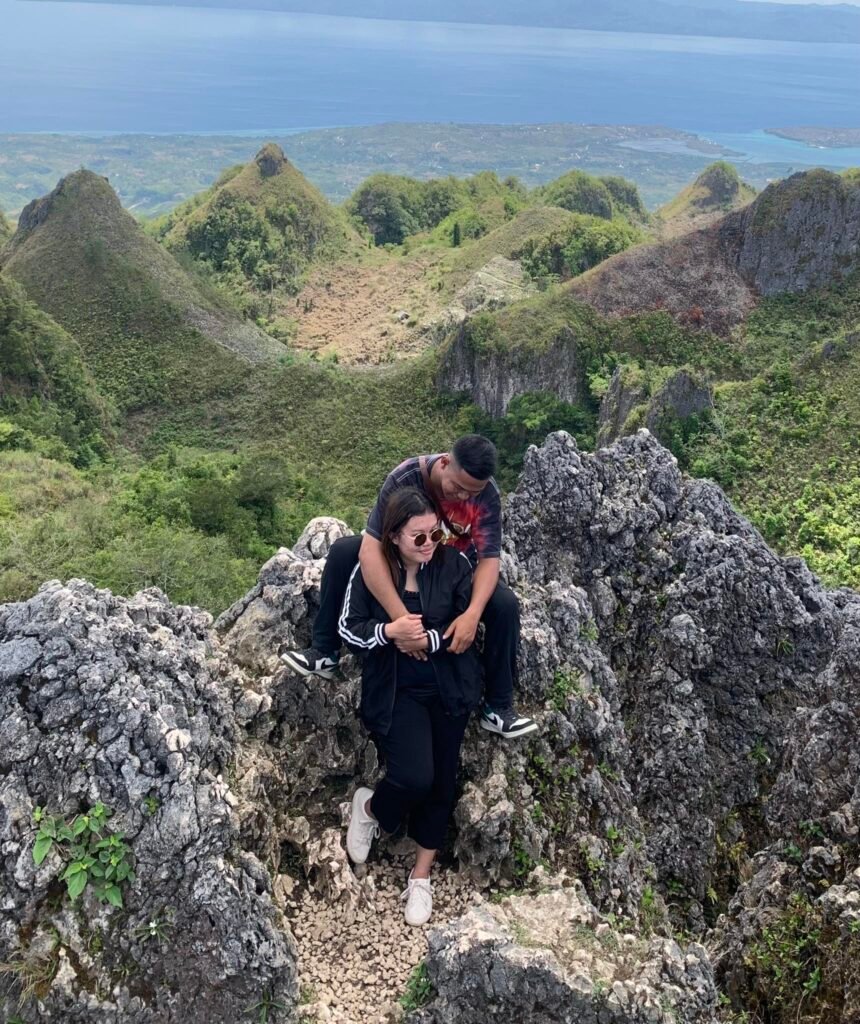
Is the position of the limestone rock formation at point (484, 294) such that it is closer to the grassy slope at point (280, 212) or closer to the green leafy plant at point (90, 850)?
the grassy slope at point (280, 212)

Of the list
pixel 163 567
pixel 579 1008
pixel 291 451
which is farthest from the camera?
pixel 291 451

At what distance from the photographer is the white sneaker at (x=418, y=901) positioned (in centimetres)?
644

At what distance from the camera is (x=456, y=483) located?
6586mm

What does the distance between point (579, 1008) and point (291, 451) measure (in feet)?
131

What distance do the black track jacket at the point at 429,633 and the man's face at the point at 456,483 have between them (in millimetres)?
466

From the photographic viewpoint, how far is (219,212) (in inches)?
2815

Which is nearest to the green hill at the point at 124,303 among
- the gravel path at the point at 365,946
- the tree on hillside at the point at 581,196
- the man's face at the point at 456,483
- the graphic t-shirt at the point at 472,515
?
the tree on hillside at the point at 581,196

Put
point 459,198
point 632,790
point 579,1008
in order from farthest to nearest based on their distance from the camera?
point 459,198, point 632,790, point 579,1008

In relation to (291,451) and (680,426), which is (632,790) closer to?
(680,426)

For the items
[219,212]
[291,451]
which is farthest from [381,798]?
[219,212]

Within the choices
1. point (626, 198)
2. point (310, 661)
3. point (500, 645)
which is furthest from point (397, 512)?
point (626, 198)

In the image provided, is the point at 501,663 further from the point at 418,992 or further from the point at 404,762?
the point at 418,992

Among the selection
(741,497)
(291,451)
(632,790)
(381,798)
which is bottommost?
(291,451)

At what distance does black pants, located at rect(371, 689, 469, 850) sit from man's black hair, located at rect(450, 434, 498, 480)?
1.95 metres
